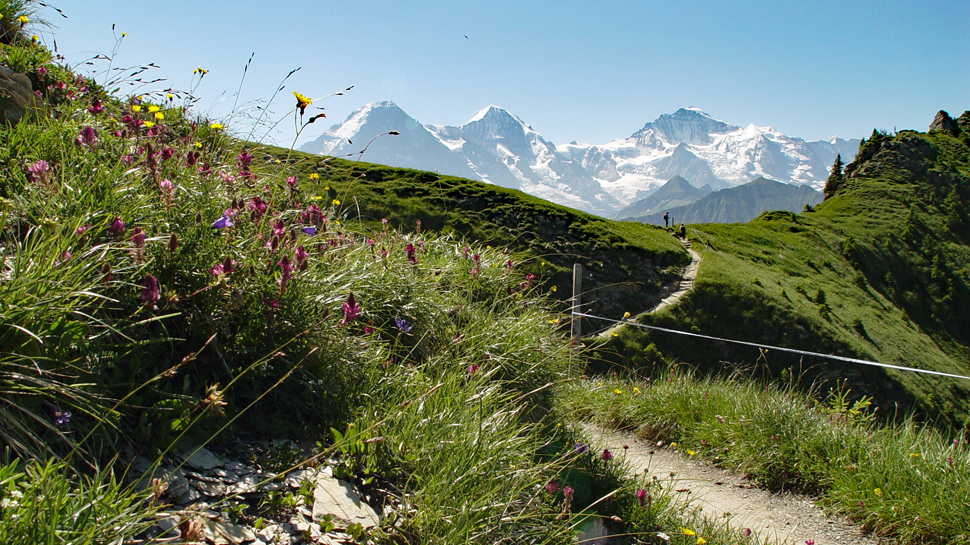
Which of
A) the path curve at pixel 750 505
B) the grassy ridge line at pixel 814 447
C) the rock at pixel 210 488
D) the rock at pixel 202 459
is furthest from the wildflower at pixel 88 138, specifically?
the path curve at pixel 750 505

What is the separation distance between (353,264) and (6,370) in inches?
74.7

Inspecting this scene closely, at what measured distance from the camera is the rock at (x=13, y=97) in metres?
3.74

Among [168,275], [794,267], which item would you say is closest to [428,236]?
[168,275]

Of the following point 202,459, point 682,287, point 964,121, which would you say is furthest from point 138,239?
point 964,121

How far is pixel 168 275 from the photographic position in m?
2.38

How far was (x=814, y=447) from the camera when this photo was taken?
4688 millimetres

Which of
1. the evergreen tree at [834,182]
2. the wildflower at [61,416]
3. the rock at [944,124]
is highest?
the rock at [944,124]

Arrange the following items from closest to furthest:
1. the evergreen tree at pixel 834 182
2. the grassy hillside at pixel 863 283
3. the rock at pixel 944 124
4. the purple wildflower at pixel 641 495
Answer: the purple wildflower at pixel 641 495, the grassy hillside at pixel 863 283, the evergreen tree at pixel 834 182, the rock at pixel 944 124

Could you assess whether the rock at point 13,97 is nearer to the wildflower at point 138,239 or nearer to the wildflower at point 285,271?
the wildflower at point 138,239

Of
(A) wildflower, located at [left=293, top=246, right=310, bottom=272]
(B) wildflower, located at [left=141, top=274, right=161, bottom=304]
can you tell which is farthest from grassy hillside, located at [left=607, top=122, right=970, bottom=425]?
(B) wildflower, located at [left=141, top=274, right=161, bottom=304]

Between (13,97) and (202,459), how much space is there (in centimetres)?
370

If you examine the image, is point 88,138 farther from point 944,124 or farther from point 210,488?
point 944,124

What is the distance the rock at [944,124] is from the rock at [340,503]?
6705 centimetres

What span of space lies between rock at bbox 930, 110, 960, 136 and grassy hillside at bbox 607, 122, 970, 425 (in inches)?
43.2
